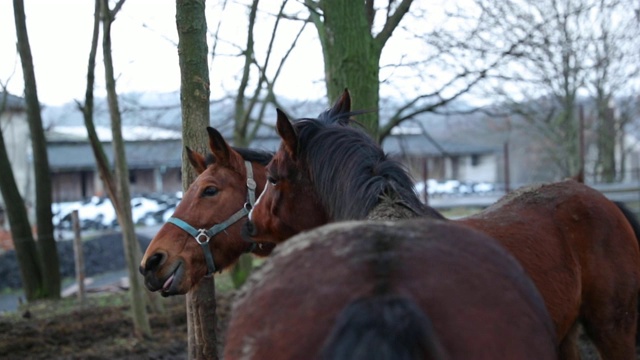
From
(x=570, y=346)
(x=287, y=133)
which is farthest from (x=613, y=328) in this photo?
(x=287, y=133)

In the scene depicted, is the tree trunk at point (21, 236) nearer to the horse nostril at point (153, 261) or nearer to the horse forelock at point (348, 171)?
the horse nostril at point (153, 261)

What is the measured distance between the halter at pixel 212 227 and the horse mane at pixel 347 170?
965mm

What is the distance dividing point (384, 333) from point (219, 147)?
2788 mm

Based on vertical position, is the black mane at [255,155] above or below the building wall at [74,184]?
above

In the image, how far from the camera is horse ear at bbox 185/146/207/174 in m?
4.09

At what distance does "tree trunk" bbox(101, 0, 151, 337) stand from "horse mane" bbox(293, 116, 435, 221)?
13.9 feet

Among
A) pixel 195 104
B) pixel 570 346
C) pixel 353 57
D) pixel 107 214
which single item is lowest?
pixel 107 214

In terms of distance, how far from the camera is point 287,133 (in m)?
3.07

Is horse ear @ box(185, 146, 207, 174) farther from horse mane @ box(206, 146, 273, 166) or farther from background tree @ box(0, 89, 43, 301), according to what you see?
background tree @ box(0, 89, 43, 301)

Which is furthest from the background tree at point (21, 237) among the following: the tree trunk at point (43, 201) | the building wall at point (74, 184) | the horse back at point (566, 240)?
the building wall at point (74, 184)

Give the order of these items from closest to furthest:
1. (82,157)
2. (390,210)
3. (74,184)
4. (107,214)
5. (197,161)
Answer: (390,210) < (197,161) < (107,214) < (74,184) < (82,157)

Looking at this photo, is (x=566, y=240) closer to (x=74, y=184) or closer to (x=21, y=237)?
(x=21, y=237)

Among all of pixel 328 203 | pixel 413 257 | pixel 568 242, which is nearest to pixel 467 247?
pixel 413 257

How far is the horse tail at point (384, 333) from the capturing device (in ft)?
4.51
